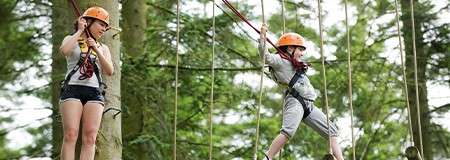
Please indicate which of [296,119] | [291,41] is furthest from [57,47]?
[296,119]

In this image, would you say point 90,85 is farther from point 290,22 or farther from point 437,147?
point 290,22

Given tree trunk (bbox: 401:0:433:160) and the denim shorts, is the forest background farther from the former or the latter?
the denim shorts

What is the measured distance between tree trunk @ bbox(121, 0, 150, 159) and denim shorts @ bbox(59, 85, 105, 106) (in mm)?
2390

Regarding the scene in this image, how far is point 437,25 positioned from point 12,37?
4.75 metres

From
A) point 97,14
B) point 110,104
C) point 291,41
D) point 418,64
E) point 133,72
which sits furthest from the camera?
point 418,64

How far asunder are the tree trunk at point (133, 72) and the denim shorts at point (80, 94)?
7.84 feet

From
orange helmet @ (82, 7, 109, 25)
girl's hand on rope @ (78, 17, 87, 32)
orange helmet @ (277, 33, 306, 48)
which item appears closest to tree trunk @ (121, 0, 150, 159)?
orange helmet @ (277, 33, 306, 48)

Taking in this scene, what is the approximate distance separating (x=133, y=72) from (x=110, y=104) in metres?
2.41

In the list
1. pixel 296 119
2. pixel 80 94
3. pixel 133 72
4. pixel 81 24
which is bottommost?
pixel 296 119

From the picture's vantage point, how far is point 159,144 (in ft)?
20.8

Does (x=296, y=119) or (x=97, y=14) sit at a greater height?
(x=97, y=14)

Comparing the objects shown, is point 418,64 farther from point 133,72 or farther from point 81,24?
point 81,24

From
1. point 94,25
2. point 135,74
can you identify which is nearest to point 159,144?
point 135,74

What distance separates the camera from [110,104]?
4.07 metres
